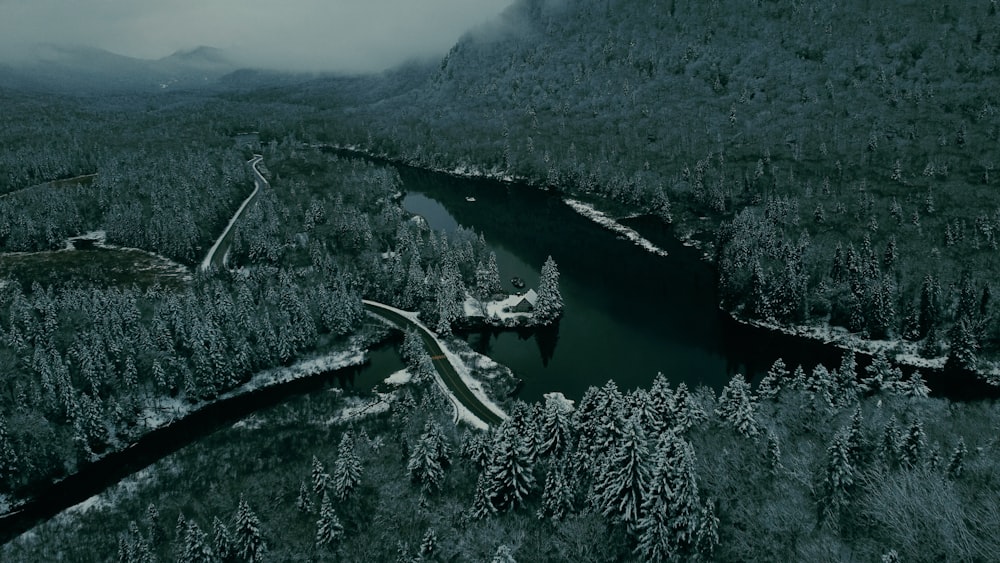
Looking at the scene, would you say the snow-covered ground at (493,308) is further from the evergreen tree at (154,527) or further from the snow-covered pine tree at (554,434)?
the evergreen tree at (154,527)

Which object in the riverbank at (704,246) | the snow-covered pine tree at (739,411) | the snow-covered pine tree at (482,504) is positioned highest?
the snow-covered pine tree at (739,411)

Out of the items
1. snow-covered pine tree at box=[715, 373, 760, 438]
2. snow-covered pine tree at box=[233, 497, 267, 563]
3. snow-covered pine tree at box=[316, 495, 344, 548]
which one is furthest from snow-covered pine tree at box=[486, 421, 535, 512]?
snow-covered pine tree at box=[715, 373, 760, 438]

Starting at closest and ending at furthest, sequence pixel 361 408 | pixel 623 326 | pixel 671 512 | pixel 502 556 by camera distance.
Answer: pixel 502 556 < pixel 671 512 < pixel 361 408 < pixel 623 326

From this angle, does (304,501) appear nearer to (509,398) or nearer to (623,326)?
(509,398)

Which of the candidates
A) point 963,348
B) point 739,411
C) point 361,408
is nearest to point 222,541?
point 361,408

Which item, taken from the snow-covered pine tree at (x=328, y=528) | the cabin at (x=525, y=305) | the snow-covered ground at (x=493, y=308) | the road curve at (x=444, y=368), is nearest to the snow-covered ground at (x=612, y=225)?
the cabin at (x=525, y=305)

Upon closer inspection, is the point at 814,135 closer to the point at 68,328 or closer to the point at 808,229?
the point at 808,229
